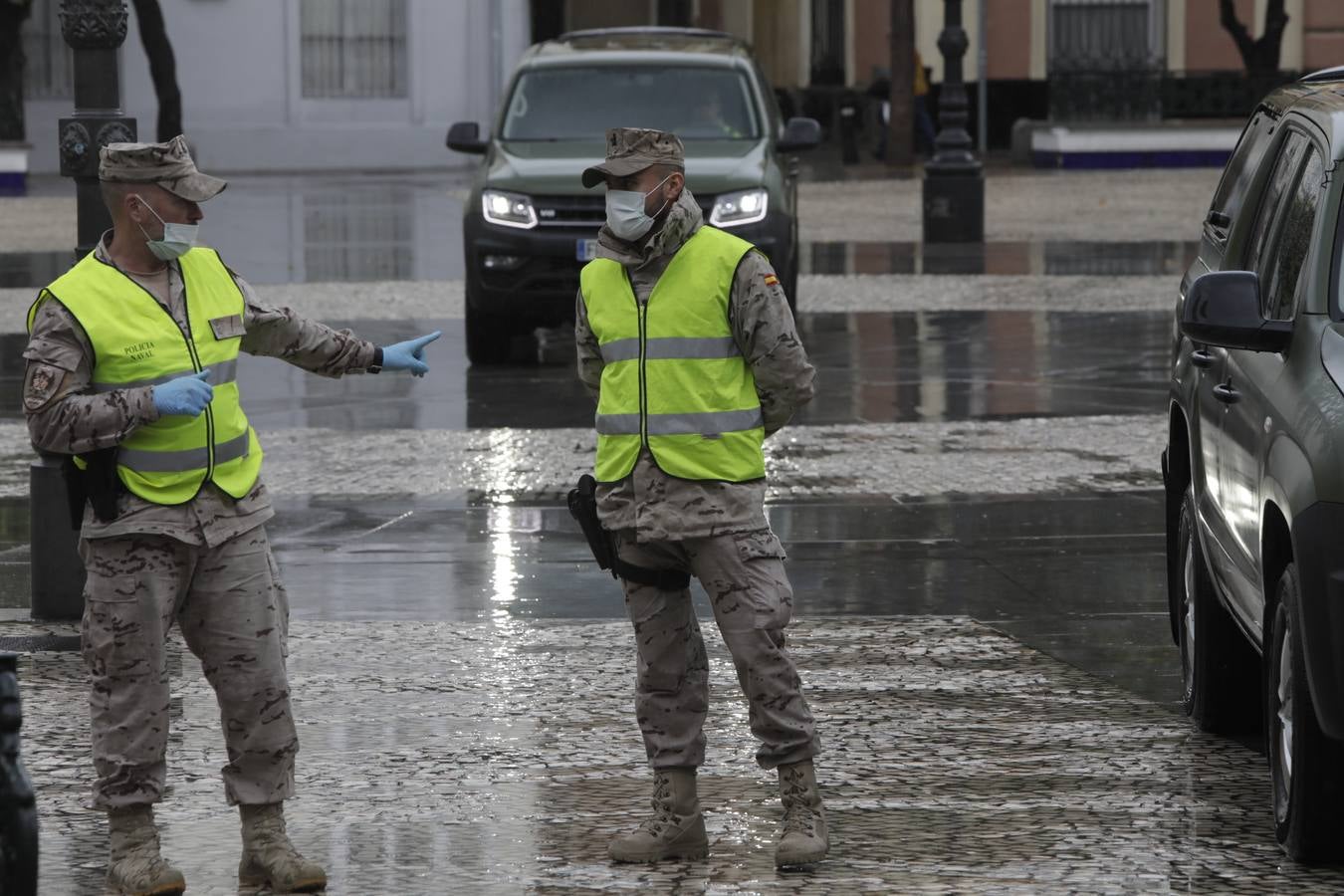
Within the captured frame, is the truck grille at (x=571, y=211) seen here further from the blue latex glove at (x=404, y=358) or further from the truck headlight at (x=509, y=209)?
the blue latex glove at (x=404, y=358)

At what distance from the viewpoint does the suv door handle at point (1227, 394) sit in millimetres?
6369

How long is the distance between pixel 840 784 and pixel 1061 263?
1727 centimetres

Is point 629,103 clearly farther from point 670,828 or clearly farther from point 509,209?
point 670,828

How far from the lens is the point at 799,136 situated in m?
16.9

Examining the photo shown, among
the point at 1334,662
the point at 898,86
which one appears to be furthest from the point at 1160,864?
the point at 898,86

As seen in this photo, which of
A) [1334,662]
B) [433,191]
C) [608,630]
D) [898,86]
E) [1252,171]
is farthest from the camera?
[898,86]

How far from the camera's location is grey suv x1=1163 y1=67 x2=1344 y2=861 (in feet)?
17.7

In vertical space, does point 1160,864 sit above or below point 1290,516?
below

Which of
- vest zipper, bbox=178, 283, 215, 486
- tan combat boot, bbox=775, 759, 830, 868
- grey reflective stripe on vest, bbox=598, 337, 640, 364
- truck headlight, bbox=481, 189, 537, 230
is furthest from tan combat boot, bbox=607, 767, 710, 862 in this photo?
truck headlight, bbox=481, 189, 537, 230

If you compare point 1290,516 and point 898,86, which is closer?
point 1290,516

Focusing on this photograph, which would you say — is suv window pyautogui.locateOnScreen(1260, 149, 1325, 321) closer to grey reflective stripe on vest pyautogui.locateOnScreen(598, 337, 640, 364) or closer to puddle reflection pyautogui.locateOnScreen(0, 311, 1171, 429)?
grey reflective stripe on vest pyautogui.locateOnScreen(598, 337, 640, 364)

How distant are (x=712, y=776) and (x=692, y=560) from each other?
1.00m

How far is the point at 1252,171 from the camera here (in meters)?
7.22

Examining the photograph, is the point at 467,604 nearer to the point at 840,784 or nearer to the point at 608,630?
the point at 608,630
